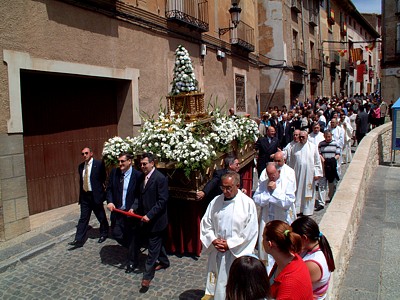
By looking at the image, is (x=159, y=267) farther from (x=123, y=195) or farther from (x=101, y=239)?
(x=101, y=239)

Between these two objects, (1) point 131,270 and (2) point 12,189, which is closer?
(1) point 131,270

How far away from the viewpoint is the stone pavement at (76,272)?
4.69m

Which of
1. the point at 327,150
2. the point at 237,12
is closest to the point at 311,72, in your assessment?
the point at 237,12

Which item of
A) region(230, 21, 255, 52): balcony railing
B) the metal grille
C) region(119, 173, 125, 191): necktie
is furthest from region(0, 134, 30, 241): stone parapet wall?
the metal grille

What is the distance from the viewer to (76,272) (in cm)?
527

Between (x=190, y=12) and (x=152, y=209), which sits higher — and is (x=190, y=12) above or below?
above

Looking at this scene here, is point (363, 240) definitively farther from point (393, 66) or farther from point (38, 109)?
point (393, 66)

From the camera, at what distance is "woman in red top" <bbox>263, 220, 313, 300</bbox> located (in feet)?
7.72

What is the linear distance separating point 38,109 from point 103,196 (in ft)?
8.47

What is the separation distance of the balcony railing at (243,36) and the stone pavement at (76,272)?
33.4 ft

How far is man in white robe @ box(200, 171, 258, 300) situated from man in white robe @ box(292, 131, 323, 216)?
3501 millimetres

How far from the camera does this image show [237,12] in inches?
496

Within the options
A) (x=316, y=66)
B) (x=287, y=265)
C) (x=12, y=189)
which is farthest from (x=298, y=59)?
(x=287, y=265)

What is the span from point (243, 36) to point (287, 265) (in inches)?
562
